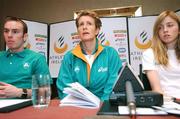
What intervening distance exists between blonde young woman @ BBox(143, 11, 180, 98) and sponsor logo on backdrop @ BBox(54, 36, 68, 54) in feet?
6.55

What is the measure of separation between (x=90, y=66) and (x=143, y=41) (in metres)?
1.83

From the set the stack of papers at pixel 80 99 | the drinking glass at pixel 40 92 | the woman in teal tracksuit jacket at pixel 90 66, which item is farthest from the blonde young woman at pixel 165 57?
the drinking glass at pixel 40 92

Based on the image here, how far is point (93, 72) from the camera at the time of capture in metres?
1.73

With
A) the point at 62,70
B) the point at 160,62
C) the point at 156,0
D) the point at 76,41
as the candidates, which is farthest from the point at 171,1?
the point at 62,70

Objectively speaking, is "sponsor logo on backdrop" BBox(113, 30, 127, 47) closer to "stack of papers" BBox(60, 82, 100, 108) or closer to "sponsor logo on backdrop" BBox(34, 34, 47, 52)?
"sponsor logo on backdrop" BBox(34, 34, 47, 52)

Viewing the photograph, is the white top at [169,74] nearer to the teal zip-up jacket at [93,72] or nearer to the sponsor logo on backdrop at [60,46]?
the teal zip-up jacket at [93,72]

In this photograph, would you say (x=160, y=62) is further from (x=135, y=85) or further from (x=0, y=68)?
(x=0, y=68)

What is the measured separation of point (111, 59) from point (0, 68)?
2.95 ft

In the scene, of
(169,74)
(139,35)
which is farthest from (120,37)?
(169,74)

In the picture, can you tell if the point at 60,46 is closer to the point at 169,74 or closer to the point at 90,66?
the point at 90,66

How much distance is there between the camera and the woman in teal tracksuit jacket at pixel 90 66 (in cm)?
172

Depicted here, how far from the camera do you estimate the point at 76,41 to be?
358cm

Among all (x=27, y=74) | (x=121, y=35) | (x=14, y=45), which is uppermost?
(x=121, y=35)

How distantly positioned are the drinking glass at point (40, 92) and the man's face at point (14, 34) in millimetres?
986
